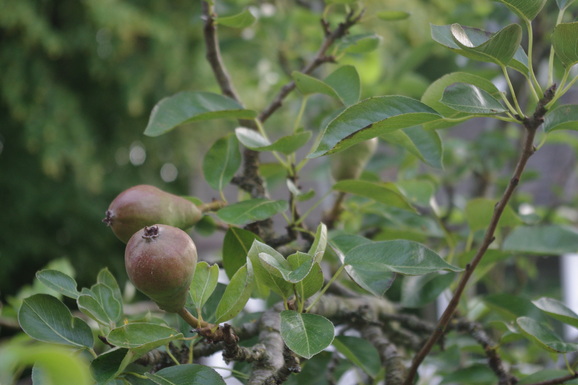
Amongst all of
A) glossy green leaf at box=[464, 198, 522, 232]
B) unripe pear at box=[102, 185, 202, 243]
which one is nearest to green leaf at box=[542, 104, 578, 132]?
glossy green leaf at box=[464, 198, 522, 232]

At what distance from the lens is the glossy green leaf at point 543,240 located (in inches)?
33.1

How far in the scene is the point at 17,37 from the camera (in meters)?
3.31

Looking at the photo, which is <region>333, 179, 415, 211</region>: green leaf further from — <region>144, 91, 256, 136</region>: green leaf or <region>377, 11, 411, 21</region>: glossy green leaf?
<region>377, 11, 411, 21</region>: glossy green leaf

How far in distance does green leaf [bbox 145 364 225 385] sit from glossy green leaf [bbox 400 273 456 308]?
1.19 feet

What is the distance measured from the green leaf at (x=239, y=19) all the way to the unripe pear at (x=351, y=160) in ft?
0.71

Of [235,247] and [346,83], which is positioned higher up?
[346,83]

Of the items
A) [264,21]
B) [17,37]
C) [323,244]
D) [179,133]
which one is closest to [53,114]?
[17,37]

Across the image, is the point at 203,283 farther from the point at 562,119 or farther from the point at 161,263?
the point at 562,119

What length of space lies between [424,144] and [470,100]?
158 millimetres

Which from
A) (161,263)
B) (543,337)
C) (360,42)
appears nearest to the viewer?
(161,263)

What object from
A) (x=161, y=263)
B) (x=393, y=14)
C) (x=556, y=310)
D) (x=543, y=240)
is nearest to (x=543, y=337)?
(x=556, y=310)

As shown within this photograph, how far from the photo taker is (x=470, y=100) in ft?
1.70

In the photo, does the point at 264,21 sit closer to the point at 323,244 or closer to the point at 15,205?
the point at 323,244

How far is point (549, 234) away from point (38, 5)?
325 cm
